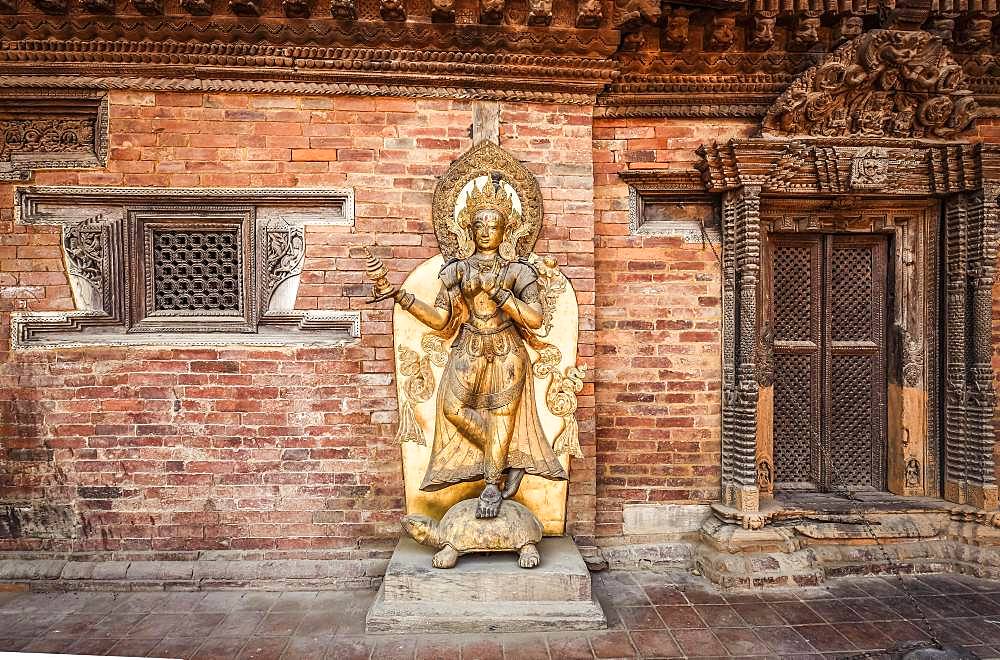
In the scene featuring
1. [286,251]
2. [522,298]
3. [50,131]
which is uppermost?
[50,131]

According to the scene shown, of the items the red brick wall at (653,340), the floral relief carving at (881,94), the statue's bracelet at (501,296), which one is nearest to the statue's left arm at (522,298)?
the statue's bracelet at (501,296)

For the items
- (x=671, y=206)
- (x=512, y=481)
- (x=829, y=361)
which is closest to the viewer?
(x=512, y=481)

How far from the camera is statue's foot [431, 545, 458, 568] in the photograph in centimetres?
342

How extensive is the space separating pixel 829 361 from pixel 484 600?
131 inches

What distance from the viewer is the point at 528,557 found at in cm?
344

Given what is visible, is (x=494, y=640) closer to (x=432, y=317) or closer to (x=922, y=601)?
(x=432, y=317)

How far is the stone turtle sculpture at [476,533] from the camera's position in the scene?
3.47 metres

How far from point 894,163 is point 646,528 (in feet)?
11.0

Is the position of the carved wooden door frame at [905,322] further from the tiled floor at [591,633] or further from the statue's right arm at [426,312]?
the statue's right arm at [426,312]

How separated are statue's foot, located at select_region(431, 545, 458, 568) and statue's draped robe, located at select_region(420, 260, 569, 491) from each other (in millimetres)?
473

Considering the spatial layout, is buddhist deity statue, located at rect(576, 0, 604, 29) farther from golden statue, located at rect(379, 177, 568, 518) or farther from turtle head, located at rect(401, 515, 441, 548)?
turtle head, located at rect(401, 515, 441, 548)

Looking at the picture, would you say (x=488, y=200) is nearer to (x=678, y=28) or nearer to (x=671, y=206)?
(x=671, y=206)

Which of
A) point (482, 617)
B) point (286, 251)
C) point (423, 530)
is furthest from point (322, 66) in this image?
point (482, 617)

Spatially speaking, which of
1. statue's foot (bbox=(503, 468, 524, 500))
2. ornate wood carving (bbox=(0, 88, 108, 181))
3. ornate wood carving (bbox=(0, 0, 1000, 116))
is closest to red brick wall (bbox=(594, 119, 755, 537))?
ornate wood carving (bbox=(0, 0, 1000, 116))
